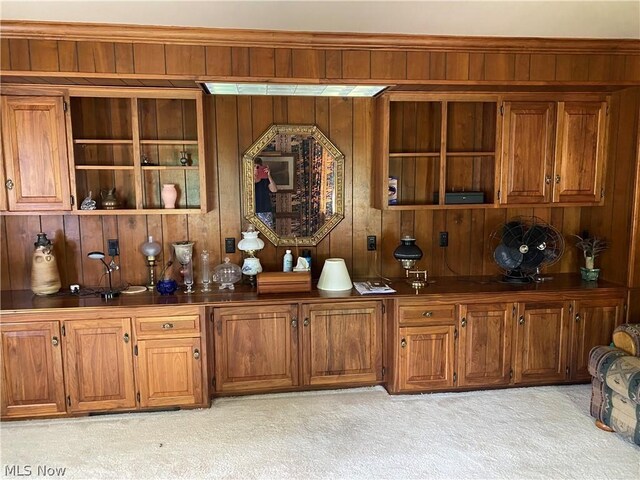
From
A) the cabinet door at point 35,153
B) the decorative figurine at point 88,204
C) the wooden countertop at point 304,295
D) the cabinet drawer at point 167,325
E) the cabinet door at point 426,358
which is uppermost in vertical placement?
the cabinet door at point 35,153

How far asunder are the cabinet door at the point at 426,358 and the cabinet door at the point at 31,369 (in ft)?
7.44

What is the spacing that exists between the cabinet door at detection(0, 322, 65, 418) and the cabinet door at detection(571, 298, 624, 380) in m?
3.56

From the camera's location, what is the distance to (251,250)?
3439 mm

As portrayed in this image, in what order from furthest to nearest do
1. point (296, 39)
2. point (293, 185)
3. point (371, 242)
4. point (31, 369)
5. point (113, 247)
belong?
point (371, 242), point (293, 185), point (113, 247), point (31, 369), point (296, 39)

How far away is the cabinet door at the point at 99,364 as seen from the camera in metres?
2.99

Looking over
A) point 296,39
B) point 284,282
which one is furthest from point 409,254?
point 296,39

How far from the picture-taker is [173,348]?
3.08 metres

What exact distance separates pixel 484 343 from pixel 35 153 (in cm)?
331

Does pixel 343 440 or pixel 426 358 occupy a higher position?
pixel 426 358

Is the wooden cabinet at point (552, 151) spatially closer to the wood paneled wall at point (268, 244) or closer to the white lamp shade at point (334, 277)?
the wood paneled wall at point (268, 244)

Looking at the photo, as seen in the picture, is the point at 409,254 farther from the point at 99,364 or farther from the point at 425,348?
the point at 99,364

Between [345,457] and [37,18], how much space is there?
9.76 feet

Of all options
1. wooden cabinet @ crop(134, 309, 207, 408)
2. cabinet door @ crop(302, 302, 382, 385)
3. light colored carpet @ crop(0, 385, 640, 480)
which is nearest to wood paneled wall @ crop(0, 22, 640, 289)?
cabinet door @ crop(302, 302, 382, 385)

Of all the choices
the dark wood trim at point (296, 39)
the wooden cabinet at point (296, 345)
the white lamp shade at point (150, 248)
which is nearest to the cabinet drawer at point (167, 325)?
the wooden cabinet at point (296, 345)
